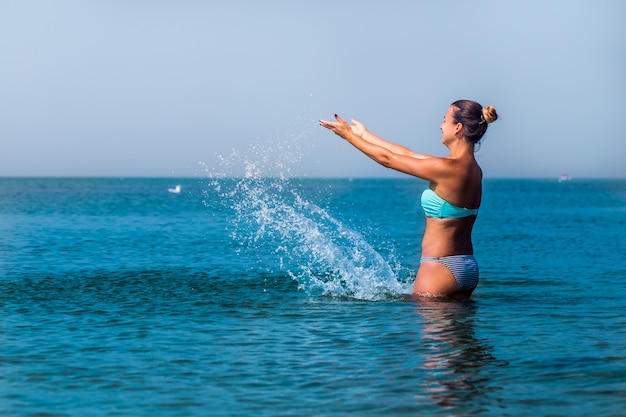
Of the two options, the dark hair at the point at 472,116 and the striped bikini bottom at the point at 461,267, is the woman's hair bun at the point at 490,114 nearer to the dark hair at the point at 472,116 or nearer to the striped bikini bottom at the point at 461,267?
the dark hair at the point at 472,116

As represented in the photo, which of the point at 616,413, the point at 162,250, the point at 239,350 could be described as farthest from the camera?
the point at 162,250

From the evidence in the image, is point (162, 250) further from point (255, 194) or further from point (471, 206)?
point (471, 206)

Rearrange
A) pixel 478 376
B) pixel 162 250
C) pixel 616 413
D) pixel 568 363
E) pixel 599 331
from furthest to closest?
1. pixel 162 250
2. pixel 599 331
3. pixel 568 363
4. pixel 478 376
5. pixel 616 413

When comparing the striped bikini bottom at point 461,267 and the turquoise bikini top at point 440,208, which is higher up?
the turquoise bikini top at point 440,208

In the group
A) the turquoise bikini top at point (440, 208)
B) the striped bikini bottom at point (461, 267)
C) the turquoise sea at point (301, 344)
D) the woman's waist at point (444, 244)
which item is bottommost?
the turquoise sea at point (301, 344)

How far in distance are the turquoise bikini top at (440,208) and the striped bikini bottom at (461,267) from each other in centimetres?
46

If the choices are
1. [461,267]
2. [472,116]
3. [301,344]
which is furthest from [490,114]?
[301,344]

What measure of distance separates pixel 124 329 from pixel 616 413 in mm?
5686

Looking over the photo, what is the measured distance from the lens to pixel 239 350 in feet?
28.1

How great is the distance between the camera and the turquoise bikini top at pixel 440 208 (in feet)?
28.0

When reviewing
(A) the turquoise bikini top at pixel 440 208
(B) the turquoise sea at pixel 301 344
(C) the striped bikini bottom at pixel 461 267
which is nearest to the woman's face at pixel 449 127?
(A) the turquoise bikini top at pixel 440 208

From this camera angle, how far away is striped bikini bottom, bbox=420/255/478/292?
29.0ft

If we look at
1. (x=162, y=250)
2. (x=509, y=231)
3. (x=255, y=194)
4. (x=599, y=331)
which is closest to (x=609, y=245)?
(x=509, y=231)

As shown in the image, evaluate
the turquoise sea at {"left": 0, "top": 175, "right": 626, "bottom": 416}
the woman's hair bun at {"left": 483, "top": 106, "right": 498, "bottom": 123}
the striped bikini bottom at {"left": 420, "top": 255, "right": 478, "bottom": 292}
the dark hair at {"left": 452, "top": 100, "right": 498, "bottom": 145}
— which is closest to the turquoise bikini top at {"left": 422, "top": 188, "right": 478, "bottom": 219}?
the striped bikini bottom at {"left": 420, "top": 255, "right": 478, "bottom": 292}
